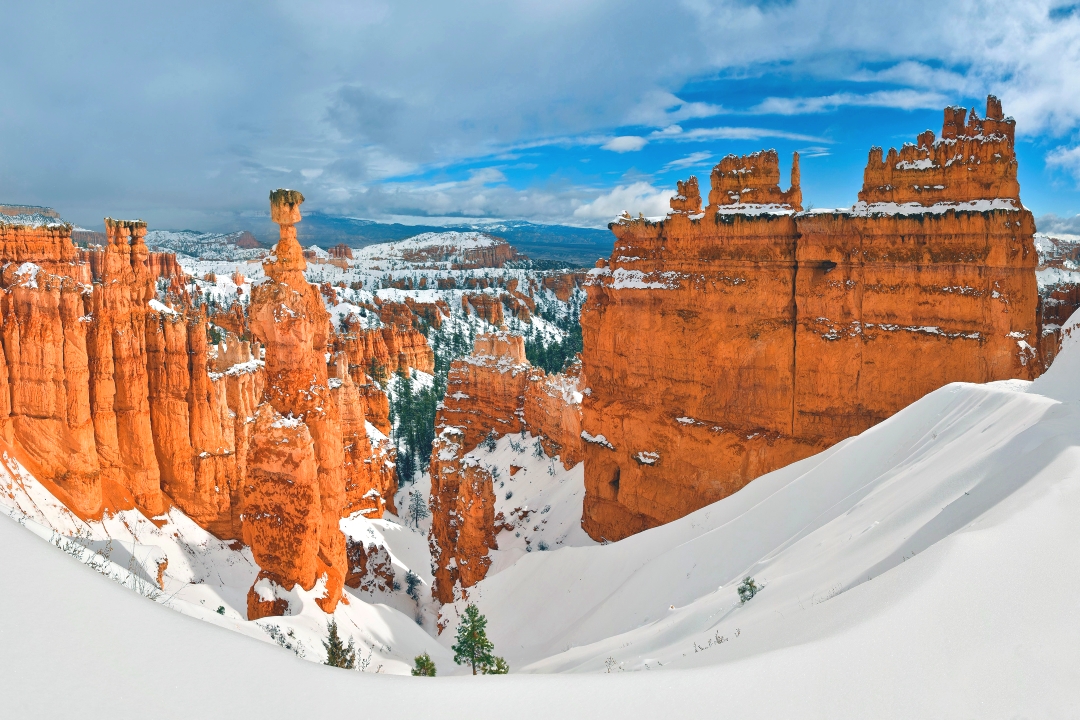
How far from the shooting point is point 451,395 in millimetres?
39406

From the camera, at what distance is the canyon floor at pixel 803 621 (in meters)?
2.54

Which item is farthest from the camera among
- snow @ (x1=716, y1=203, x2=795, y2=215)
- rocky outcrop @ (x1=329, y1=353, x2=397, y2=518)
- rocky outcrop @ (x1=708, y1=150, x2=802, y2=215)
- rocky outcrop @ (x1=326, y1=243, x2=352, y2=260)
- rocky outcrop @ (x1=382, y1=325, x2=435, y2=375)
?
rocky outcrop @ (x1=326, y1=243, x2=352, y2=260)

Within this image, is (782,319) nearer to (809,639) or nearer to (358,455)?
(809,639)

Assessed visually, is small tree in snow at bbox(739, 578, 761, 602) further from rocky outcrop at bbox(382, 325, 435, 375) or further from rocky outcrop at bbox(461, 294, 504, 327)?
rocky outcrop at bbox(461, 294, 504, 327)

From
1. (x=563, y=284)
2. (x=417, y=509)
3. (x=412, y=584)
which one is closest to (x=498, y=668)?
(x=412, y=584)

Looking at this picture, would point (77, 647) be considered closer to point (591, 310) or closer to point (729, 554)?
point (729, 554)

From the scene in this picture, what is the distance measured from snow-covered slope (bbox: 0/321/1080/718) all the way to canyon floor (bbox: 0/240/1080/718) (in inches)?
0.4

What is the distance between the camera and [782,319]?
48.1 feet

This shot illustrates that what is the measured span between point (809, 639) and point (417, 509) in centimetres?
3258

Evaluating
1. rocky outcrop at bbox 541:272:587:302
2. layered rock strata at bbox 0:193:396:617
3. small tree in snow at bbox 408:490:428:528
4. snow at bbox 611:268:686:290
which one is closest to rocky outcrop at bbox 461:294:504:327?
rocky outcrop at bbox 541:272:587:302

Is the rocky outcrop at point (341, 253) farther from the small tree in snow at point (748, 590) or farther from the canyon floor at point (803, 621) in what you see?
the small tree in snow at point (748, 590)

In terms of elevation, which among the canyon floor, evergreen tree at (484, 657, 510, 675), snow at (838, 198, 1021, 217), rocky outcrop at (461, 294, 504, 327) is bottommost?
evergreen tree at (484, 657, 510, 675)

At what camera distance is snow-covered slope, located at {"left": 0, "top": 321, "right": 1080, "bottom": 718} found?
8.20 feet

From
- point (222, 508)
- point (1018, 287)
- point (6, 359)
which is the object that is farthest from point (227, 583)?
point (1018, 287)
